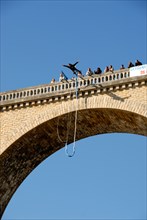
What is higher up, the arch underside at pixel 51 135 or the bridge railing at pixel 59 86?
the bridge railing at pixel 59 86

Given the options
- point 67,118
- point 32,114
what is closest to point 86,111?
point 67,118

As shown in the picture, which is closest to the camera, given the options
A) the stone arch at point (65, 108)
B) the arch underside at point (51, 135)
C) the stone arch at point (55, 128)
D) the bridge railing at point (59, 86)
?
the stone arch at point (65, 108)

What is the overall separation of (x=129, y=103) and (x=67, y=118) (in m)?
3.27

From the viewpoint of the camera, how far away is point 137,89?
24.5 meters

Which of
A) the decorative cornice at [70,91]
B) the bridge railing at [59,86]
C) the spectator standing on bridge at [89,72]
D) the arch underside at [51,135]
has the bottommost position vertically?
the arch underside at [51,135]

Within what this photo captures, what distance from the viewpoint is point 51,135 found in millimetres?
27547

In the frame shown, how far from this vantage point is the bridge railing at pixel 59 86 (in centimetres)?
2533

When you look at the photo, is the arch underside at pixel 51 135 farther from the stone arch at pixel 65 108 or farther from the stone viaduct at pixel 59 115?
the stone arch at pixel 65 108

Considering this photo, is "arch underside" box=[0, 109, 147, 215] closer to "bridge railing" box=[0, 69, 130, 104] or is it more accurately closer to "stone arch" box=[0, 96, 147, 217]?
"stone arch" box=[0, 96, 147, 217]

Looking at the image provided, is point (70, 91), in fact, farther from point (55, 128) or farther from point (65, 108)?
point (55, 128)

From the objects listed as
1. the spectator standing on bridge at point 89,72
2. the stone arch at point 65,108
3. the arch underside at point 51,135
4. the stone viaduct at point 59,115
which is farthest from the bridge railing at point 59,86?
the arch underside at point 51,135

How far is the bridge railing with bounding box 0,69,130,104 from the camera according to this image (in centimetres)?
2533

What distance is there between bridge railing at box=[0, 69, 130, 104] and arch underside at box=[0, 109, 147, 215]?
4.33 ft

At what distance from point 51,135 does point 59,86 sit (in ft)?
8.62
